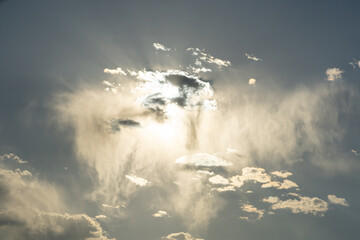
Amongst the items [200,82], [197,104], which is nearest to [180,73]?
[200,82]

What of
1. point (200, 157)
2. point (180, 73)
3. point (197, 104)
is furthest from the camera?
point (200, 157)

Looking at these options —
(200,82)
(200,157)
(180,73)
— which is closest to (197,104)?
(200,82)

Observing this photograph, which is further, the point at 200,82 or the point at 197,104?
the point at 197,104

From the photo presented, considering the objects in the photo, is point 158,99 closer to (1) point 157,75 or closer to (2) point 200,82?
(1) point 157,75

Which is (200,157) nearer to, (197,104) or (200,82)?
(197,104)

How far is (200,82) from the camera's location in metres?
25.9

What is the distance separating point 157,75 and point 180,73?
279 centimetres

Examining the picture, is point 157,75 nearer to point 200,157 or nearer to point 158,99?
point 158,99

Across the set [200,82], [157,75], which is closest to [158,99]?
[157,75]

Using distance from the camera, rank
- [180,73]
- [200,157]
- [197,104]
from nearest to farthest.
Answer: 1. [180,73]
2. [197,104]
3. [200,157]

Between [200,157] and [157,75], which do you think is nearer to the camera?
[157,75]

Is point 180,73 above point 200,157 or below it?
above

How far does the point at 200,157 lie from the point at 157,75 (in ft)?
57.0

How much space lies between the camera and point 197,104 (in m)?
28.4
